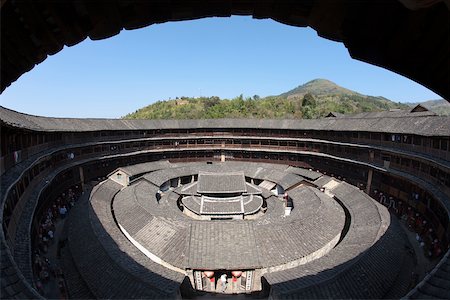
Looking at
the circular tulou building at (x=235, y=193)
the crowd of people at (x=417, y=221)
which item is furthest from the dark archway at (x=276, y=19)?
the crowd of people at (x=417, y=221)

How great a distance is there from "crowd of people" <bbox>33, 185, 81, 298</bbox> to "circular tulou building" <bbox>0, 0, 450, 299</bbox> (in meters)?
0.16

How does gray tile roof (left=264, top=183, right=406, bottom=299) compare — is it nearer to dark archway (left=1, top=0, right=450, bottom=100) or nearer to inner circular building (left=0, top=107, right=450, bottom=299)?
inner circular building (left=0, top=107, right=450, bottom=299)

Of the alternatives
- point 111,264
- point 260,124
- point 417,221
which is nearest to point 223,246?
point 111,264

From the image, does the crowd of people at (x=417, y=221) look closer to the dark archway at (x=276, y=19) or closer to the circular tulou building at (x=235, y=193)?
the circular tulou building at (x=235, y=193)

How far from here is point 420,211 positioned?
102 ft

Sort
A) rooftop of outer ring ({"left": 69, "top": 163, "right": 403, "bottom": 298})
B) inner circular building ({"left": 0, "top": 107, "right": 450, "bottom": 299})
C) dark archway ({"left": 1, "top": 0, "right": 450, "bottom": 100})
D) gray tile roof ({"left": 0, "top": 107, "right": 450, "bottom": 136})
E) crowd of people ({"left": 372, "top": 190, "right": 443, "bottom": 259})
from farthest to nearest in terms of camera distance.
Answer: gray tile roof ({"left": 0, "top": 107, "right": 450, "bottom": 136}) → crowd of people ({"left": 372, "top": 190, "right": 443, "bottom": 259}) → rooftop of outer ring ({"left": 69, "top": 163, "right": 403, "bottom": 298}) → inner circular building ({"left": 0, "top": 107, "right": 450, "bottom": 299}) → dark archway ({"left": 1, "top": 0, "right": 450, "bottom": 100})

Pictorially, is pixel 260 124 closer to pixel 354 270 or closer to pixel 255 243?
pixel 255 243

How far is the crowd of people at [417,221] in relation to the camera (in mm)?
25620

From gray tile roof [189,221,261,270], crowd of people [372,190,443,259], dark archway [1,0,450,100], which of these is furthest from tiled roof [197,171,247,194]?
dark archway [1,0,450,100]

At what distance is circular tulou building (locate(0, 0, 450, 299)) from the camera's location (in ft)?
18.0

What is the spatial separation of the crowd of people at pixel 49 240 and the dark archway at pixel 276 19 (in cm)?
1276

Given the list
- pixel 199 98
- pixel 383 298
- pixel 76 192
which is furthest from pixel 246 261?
pixel 199 98

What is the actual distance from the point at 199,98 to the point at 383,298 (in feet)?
465

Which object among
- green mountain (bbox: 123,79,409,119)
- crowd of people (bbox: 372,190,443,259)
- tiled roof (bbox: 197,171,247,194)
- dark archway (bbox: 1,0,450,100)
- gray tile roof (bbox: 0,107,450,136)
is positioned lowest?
crowd of people (bbox: 372,190,443,259)
